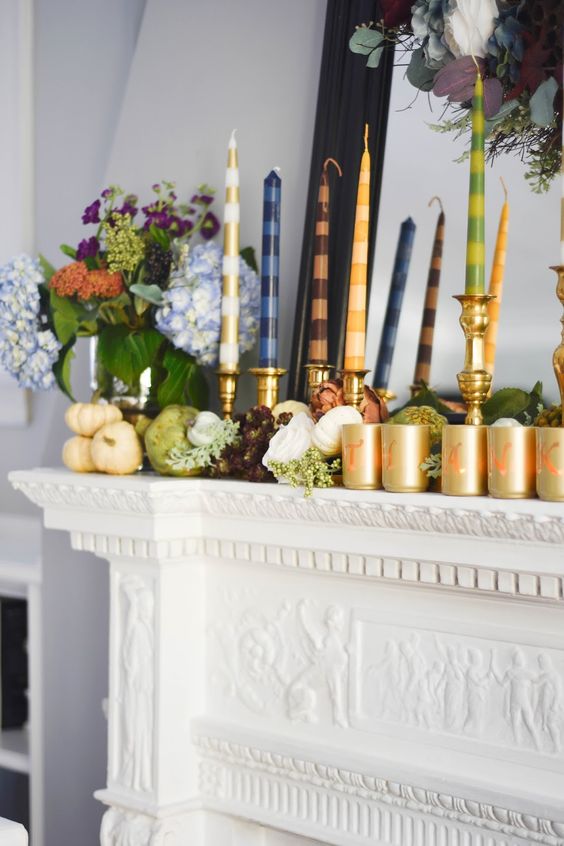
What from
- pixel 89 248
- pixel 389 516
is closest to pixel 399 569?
pixel 389 516

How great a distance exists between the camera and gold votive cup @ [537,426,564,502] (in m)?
1.28

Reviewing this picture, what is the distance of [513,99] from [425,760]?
36.6 inches

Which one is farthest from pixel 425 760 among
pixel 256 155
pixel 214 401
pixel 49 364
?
pixel 256 155

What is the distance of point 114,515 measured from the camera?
5.86 feet

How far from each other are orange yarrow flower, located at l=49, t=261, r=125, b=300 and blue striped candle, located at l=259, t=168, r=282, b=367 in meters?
0.27

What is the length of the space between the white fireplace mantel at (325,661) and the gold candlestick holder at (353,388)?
15 centimetres

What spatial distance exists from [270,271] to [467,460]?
1.73 feet

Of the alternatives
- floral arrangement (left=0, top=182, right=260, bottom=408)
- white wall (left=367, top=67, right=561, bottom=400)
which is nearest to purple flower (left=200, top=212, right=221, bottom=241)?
floral arrangement (left=0, top=182, right=260, bottom=408)

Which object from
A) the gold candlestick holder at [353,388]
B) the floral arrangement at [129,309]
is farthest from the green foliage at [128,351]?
the gold candlestick holder at [353,388]

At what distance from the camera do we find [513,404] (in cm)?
153

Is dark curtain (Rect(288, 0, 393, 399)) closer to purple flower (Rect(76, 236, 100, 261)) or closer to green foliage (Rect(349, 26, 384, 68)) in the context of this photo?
green foliage (Rect(349, 26, 384, 68))

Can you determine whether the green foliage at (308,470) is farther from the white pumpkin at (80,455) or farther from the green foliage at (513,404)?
the white pumpkin at (80,455)

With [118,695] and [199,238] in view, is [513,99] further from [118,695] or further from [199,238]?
[118,695]

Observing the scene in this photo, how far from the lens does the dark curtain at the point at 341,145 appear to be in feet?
5.85
